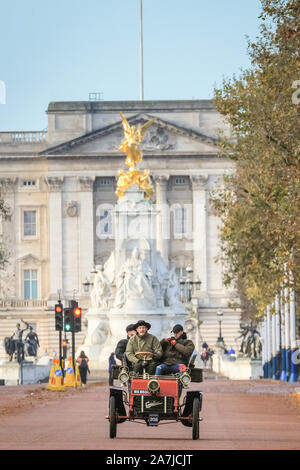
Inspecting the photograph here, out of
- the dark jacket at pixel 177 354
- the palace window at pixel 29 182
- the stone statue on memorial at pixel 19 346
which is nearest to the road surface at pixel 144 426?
the dark jacket at pixel 177 354

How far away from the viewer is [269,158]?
4338 centimetres

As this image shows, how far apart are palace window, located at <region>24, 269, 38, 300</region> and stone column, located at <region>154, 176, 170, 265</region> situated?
40.3 feet

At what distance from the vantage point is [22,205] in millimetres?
131250

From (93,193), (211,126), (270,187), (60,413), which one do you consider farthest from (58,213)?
(60,413)

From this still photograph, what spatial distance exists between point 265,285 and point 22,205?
81837mm

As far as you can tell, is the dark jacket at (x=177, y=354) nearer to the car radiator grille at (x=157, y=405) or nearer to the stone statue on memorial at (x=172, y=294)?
the car radiator grille at (x=157, y=405)

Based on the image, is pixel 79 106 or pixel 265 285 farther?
pixel 79 106

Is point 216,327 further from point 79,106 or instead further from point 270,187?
point 270,187

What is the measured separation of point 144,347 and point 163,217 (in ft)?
353

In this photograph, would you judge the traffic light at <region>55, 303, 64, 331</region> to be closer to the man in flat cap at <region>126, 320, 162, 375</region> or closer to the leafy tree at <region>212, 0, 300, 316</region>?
the leafy tree at <region>212, 0, 300, 316</region>

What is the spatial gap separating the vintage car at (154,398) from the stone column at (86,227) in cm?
10658

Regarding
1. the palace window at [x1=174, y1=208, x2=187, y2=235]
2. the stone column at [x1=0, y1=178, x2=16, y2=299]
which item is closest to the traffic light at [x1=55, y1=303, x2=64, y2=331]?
the stone column at [x1=0, y1=178, x2=16, y2=299]

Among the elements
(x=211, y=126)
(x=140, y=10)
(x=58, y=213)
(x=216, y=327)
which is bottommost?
(x=216, y=327)

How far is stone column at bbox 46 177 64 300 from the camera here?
129 meters
